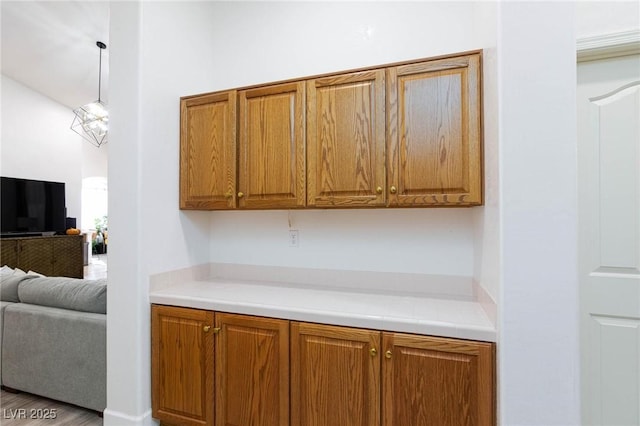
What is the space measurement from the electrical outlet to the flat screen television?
19.1ft

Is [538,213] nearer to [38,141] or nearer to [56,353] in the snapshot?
[56,353]

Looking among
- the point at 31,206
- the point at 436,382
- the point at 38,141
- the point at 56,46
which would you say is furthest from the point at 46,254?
the point at 436,382

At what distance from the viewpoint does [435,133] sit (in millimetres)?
1554

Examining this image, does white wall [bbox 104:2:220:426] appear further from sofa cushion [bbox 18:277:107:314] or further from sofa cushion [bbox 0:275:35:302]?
sofa cushion [bbox 0:275:35:302]

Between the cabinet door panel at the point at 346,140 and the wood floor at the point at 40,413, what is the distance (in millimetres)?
1975

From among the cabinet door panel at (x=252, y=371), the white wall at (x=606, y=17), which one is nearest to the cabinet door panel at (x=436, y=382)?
the cabinet door panel at (x=252, y=371)

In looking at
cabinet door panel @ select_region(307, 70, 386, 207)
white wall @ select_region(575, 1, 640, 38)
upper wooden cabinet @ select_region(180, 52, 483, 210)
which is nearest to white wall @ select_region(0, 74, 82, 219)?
upper wooden cabinet @ select_region(180, 52, 483, 210)

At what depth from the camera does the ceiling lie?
382 cm

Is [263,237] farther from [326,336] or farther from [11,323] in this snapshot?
[11,323]

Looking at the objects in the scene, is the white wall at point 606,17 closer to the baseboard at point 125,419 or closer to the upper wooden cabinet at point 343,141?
the upper wooden cabinet at point 343,141

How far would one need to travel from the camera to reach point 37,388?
2.14m

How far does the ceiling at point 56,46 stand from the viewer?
3.82 meters

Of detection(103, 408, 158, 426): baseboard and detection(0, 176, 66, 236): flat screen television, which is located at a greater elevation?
detection(0, 176, 66, 236): flat screen television

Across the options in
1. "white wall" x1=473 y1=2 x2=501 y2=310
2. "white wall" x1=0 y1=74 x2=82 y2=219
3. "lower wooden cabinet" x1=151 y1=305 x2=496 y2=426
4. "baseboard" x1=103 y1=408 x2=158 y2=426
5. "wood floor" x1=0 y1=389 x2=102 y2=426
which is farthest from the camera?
"white wall" x1=0 y1=74 x2=82 y2=219
